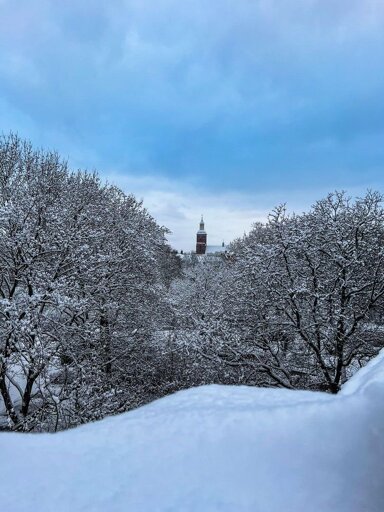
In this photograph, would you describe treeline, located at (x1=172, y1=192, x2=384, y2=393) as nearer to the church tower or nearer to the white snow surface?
the white snow surface

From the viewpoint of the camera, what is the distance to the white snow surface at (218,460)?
2033mm

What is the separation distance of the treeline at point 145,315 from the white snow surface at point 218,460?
5619mm

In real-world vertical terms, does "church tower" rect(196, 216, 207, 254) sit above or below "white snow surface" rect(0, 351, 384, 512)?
above

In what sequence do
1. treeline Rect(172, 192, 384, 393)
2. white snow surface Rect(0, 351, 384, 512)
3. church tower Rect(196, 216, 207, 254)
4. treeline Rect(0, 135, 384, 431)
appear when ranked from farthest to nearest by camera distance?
1. church tower Rect(196, 216, 207, 254)
2. treeline Rect(172, 192, 384, 393)
3. treeline Rect(0, 135, 384, 431)
4. white snow surface Rect(0, 351, 384, 512)

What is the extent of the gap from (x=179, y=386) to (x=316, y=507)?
11.2 m

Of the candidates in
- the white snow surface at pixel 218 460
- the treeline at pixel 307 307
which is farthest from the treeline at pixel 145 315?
the white snow surface at pixel 218 460

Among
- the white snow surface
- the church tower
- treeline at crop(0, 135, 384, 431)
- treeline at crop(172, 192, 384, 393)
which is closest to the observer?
the white snow surface

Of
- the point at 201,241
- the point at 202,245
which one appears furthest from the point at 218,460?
the point at 201,241

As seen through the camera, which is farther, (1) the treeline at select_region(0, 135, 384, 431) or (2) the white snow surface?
(1) the treeline at select_region(0, 135, 384, 431)

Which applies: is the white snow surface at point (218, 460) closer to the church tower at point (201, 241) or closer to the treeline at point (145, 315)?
the treeline at point (145, 315)

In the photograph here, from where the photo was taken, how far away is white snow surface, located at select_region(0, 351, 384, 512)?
2033 millimetres

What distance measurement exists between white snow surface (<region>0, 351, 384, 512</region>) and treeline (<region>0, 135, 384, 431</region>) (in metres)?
5.62

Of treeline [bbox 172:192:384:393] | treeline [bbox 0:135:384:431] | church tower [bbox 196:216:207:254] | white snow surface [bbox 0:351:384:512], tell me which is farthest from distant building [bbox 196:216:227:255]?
white snow surface [bbox 0:351:384:512]

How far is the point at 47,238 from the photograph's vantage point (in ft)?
32.8
